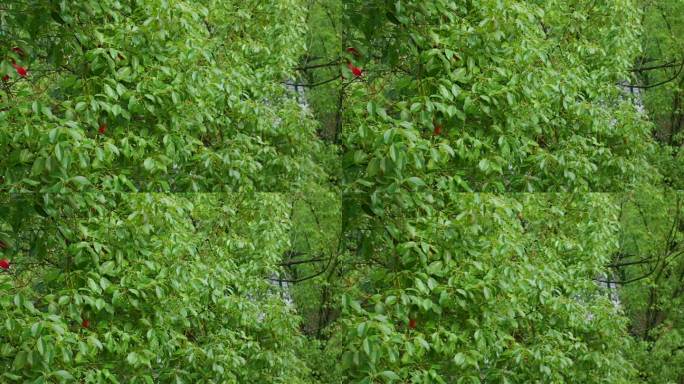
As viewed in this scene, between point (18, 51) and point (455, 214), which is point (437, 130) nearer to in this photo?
point (455, 214)

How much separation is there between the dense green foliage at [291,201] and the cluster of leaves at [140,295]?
0.01 meters

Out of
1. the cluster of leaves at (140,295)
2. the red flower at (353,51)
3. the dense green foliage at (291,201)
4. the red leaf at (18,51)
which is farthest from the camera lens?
the red flower at (353,51)

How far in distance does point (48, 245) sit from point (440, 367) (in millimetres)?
2271

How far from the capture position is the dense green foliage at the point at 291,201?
5.30 metres

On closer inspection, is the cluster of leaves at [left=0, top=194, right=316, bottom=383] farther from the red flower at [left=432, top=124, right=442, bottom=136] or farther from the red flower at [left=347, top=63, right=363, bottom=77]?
the red flower at [left=432, top=124, right=442, bottom=136]

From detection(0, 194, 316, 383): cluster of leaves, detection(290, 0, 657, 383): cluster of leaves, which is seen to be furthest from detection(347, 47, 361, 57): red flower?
detection(0, 194, 316, 383): cluster of leaves

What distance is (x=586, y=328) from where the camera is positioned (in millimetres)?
6270

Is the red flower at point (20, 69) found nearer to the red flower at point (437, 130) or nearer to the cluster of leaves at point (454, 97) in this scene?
the cluster of leaves at point (454, 97)

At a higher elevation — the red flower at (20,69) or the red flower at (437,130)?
the red flower at (20,69)

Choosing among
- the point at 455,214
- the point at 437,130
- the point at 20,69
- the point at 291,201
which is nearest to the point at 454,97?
the point at 437,130

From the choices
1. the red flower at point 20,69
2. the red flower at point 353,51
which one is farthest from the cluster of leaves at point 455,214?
the red flower at point 20,69

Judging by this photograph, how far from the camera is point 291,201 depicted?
20.7 ft

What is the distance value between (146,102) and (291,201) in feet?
3.89

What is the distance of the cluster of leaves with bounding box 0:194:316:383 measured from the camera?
5180mm
